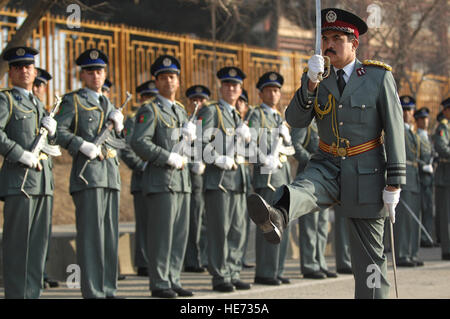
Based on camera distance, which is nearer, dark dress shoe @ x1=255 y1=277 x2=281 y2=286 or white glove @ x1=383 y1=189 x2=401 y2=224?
white glove @ x1=383 y1=189 x2=401 y2=224

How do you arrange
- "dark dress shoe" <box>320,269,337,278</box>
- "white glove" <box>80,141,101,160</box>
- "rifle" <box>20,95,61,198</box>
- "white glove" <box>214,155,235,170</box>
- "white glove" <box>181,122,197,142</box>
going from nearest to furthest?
"rifle" <box>20,95,61,198</box> < "white glove" <box>80,141,101,160</box> < "white glove" <box>181,122,197,142</box> < "white glove" <box>214,155,235,170</box> < "dark dress shoe" <box>320,269,337,278</box>

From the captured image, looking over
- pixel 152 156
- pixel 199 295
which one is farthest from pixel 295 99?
pixel 199 295

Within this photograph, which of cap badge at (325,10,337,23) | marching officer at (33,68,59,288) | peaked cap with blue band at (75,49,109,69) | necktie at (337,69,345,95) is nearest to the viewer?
cap badge at (325,10,337,23)

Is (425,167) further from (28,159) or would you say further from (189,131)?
(28,159)

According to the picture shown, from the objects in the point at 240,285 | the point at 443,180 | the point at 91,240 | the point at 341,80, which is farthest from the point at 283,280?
the point at 443,180

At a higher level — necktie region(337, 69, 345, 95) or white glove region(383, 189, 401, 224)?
necktie region(337, 69, 345, 95)

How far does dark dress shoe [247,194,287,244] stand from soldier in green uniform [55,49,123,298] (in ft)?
9.44

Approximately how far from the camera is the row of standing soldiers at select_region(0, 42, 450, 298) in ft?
23.5

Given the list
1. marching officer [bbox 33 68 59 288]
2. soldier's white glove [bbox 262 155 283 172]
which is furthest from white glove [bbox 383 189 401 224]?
marching officer [bbox 33 68 59 288]

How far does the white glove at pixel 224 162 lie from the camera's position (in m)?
8.38

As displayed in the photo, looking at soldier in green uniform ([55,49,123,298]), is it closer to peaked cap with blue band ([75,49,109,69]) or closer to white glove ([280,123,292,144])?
peaked cap with blue band ([75,49,109,69])

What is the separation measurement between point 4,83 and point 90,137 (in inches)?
243

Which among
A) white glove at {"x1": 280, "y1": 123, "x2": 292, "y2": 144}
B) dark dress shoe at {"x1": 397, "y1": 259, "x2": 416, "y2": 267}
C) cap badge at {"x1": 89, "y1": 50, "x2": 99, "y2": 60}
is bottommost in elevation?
dark dress shoe at {"x1": 397, "y1": 259, "x2": 416, "y2": 267}

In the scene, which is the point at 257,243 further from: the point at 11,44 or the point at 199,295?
the point at 11,44
